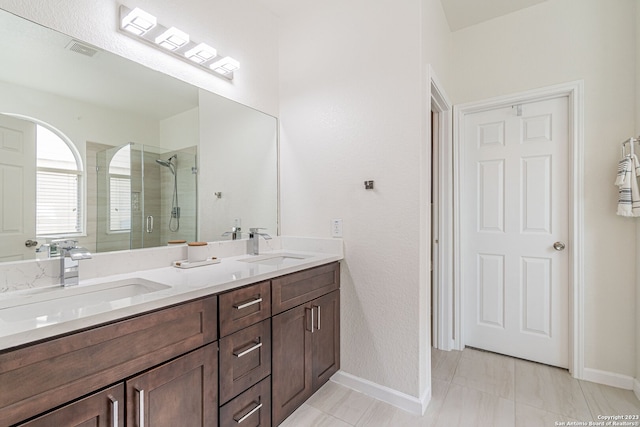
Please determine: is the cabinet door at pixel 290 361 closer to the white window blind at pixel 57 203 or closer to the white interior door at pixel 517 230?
the white window blind at pixel 57 203

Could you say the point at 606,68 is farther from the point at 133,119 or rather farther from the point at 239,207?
the point at 133,119

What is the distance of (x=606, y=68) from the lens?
201 centimetres

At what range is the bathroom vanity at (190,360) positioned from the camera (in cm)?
79

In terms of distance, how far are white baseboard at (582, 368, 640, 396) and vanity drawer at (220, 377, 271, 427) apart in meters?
2.16

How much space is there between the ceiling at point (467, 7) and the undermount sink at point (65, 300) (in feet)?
6.85

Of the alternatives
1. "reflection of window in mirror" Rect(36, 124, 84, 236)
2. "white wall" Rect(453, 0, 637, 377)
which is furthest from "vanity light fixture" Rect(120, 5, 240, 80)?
"white wall" Rect(453, 0, 637, 377)

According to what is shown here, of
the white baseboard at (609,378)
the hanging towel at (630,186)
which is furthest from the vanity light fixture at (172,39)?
the white baseboard at (609,378)

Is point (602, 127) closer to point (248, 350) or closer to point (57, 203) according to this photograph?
point (248, 350)

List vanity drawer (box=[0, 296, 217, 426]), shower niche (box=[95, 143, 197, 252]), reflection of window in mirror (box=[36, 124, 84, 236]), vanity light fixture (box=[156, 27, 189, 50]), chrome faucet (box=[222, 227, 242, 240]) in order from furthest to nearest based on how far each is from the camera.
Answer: chrome faucet (box=[222, 227, 242, 240]), vanity light fixture (box=[156, 27, 189, 50]), shower niche (box=[95, 143, 197, 252]), reflection of window in mirror (box=[36, 124, 84, 236]), vanity drawer (box=[0, 296, 217, 426])

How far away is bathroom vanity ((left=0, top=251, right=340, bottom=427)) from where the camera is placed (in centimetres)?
79

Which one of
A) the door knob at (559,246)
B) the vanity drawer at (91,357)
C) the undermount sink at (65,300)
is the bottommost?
the vanity drawer at (91,357)

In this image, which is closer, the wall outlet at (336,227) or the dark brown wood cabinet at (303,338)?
the dark brown wood cabinet at (303,338)

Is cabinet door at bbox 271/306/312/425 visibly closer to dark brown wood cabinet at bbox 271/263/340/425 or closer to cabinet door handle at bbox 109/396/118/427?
A: dark brown wood cabinet at bbox 271/263/340/425

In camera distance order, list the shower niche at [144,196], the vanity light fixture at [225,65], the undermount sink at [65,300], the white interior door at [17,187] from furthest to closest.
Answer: the vanity light fixture at [225,65], the shower niche at [144,196], the white interior door at [17,187], the undermount sink at [65,300]
